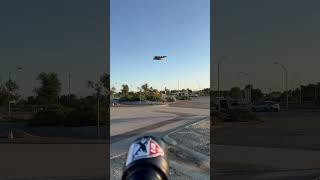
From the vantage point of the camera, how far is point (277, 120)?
11812 mm

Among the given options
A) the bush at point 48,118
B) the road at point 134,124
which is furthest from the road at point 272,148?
the bush at point 48,118

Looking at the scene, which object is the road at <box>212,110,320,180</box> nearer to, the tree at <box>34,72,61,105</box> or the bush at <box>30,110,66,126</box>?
the tree at <box>34,72,61,105</box>

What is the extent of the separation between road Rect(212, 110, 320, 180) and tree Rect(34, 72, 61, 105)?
2572 mm

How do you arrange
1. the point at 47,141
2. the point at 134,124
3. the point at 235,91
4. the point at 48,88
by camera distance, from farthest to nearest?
the point at 47,141, the point at 48,88, the point at 235,91, the point at 134,124

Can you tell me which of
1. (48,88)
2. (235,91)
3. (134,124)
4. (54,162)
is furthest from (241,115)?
(134,124)

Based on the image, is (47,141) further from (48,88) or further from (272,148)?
(272,148)

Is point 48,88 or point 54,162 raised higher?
point 48,88

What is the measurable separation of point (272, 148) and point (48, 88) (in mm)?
4041

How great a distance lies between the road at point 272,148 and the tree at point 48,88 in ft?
8.44

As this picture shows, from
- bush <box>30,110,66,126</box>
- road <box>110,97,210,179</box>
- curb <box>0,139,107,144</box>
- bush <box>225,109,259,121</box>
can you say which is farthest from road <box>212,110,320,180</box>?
bush <box>30,110,66,126</box>

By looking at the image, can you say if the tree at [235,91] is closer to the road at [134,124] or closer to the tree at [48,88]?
the road at [134,124]

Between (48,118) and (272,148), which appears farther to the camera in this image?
(48,118)

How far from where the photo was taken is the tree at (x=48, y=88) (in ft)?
23.5

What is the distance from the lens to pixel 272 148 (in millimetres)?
8734
